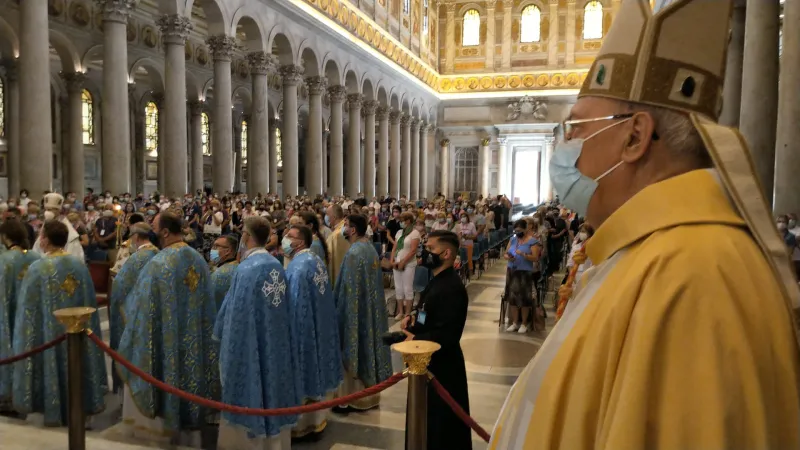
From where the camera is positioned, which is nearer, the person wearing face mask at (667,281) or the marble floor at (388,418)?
the person wearing face mask at (667,281)

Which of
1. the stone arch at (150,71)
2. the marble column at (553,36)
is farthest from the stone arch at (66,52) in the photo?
the marble column at (553,36)

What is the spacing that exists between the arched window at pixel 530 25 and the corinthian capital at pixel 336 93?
798 inches

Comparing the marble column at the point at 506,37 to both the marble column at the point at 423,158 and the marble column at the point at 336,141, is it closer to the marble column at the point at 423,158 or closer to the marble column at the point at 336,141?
the marble column at the point at 423,158

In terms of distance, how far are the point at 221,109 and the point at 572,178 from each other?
19.6 m

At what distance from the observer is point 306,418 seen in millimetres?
5281

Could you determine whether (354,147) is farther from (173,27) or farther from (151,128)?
(173,27)

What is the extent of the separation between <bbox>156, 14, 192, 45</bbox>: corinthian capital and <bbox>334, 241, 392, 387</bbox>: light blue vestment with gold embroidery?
14003mm

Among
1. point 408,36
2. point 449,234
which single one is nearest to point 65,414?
point 449,234

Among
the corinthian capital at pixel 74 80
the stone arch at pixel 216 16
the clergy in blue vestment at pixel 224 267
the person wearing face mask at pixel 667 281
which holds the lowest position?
the clergy in blue vestment at pixel 224 267

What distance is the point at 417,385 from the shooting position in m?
3.27

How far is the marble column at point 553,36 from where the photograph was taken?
4284 centimetres

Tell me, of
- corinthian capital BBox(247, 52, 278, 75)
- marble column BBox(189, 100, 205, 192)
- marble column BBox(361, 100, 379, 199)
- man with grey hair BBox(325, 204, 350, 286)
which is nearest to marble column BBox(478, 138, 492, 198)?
marble column BBox(361, 100, 379, 199)

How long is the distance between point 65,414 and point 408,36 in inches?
1468

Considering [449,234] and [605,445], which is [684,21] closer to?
[605,445]
